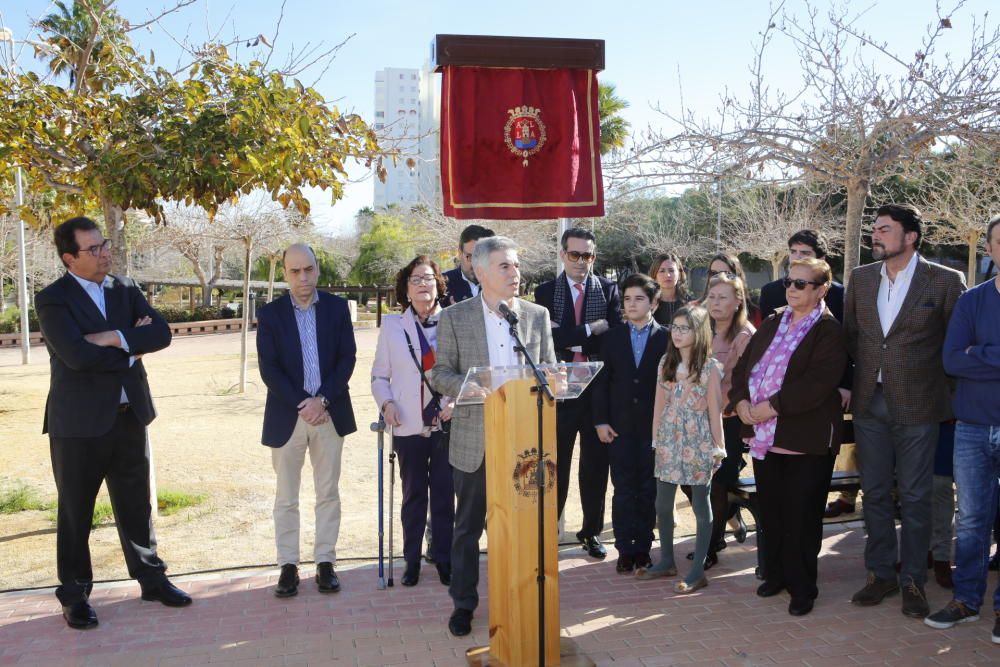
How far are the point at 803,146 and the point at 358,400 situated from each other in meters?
9.97

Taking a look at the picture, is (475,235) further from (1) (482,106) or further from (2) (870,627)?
(2) (870,627)

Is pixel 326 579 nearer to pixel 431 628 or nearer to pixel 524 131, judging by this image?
pixel 431 628

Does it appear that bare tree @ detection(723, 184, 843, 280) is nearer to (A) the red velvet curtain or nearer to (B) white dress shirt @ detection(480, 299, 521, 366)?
(A) the red velvet curtain

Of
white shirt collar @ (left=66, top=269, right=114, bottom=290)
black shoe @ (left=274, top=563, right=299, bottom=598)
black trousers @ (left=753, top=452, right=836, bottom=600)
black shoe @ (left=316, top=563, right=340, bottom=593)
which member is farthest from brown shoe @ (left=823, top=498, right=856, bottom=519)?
white shirt collar @ (left=66, top=269, right=114, bottom=290)

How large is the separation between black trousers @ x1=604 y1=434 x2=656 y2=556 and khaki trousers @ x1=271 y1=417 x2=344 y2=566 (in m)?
1.76

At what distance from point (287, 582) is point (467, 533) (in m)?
1.31

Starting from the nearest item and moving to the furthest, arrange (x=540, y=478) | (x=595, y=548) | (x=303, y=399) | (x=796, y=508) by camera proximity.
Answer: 1. (x=540, y=478)
2. (x=796, y=508)
3. (x=303, y=399)
4. (x=595, y=548)

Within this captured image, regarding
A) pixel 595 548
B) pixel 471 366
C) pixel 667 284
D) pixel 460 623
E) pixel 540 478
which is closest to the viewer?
pixel 540 478

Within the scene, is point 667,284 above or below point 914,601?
above

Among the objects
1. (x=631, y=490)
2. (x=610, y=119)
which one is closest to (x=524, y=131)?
(x=631, y=490)

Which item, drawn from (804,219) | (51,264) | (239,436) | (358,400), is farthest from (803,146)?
(51,264)

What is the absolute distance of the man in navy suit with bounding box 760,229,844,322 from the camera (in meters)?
5.32

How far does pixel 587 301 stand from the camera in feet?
19.3

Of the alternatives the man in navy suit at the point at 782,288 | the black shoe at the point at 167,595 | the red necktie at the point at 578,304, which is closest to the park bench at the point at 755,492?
the man in navy suit at the point at 782,288
